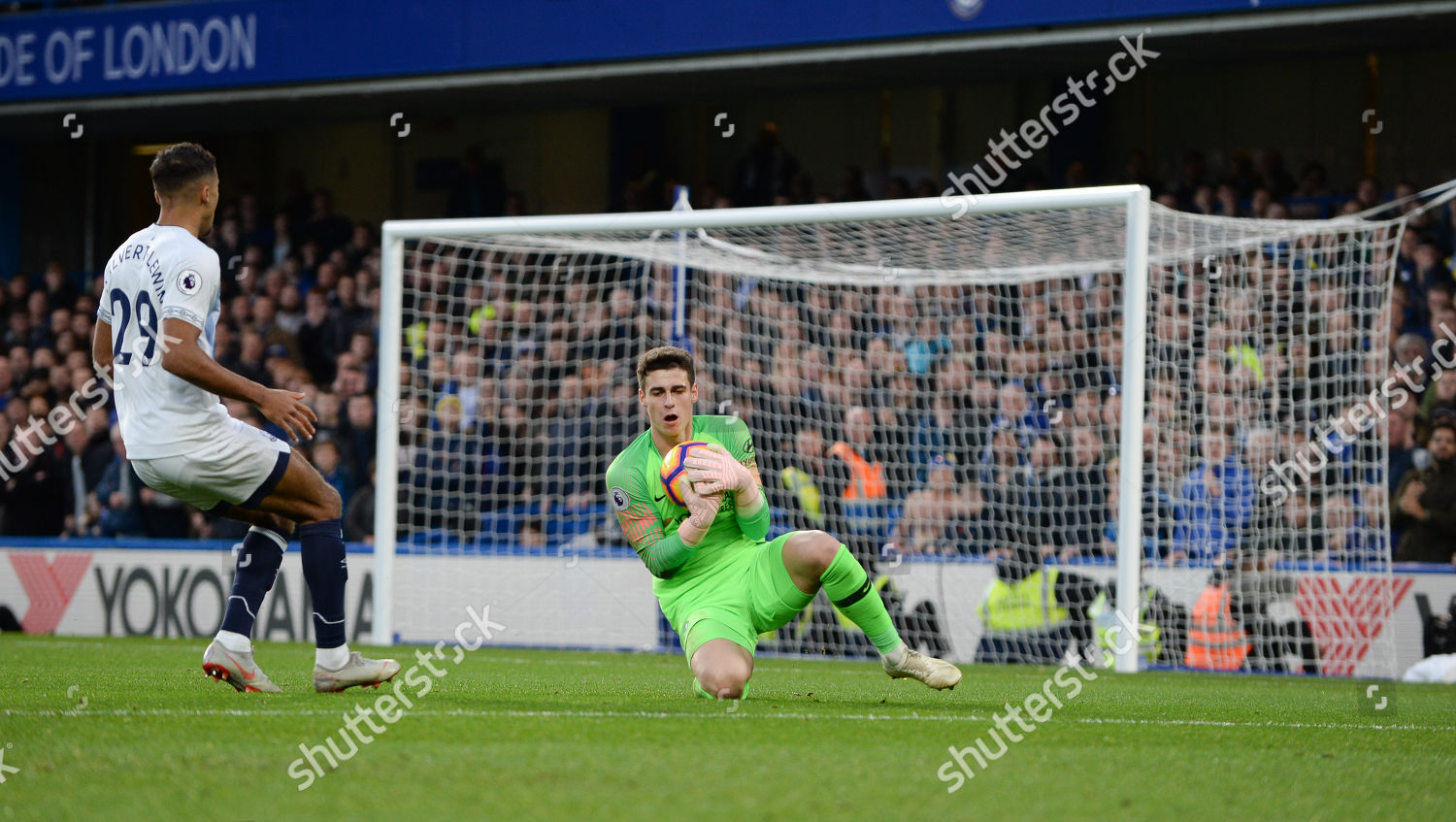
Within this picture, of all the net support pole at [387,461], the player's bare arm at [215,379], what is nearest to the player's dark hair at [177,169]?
the player's bare arm at [215,379]

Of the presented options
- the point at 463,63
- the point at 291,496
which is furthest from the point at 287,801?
the point at 463,63

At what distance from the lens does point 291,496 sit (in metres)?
5.62

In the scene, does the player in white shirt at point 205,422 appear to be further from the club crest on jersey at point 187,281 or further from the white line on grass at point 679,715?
the white line on grass at point 679,715

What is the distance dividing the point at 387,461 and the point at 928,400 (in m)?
3.77

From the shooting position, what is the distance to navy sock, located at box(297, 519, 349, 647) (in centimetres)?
→ 566

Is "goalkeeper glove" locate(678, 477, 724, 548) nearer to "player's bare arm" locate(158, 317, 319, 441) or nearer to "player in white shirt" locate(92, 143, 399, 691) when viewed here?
"player in white shirt" locate(92, 143, 399, 691)

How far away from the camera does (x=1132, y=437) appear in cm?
900

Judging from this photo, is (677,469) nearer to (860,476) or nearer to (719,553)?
(719,553)

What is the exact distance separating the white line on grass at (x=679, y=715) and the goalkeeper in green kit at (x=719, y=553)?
43 centimetres

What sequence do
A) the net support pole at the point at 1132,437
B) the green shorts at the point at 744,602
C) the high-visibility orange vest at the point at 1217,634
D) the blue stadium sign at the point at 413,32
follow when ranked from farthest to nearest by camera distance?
1. the blue stadium sign at the point at 413,32
2. the high-visibility orange vest at the point at 1217,634
3. the net support pole at the point at 1132,437
4. the green shorts at the point at 744,602

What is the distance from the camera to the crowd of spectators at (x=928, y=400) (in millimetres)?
10398

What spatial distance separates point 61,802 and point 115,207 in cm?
1715

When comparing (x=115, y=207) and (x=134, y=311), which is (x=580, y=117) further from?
(x=134, y=311)

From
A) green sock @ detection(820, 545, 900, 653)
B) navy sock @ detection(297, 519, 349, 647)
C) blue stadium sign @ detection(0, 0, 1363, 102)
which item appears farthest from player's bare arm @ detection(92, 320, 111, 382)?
blue stadium sign @ detection(0, 0, 1363, 102)
